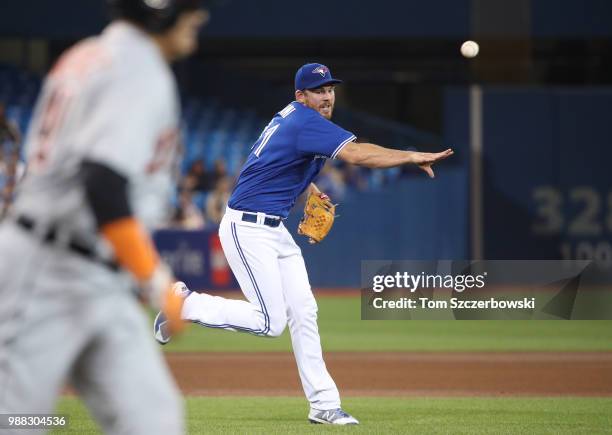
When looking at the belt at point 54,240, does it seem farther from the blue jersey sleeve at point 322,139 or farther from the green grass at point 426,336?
the green grass at point 426,336

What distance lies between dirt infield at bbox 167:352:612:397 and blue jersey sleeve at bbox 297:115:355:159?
2713 millimetres

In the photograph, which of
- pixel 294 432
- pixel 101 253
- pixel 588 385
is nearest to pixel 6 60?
pixel 588 385

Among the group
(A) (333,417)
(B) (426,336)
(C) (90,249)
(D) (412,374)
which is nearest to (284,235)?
(A) (333,417)

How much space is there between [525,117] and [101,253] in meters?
19.6

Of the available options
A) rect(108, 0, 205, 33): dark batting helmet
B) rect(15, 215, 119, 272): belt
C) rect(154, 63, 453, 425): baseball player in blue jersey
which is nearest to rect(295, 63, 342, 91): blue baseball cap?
rect(154, 63, 453, 425): baseball player in blue jersey

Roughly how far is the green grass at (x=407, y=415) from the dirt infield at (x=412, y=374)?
601mm

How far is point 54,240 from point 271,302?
3.89 m

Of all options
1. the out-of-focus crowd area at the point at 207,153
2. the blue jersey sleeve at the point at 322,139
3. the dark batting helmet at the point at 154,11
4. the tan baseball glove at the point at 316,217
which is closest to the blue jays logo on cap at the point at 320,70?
the blue jersey sleeve at the point at 322,139

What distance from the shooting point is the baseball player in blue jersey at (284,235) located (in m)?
7.11

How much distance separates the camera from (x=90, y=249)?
3381 millimetres

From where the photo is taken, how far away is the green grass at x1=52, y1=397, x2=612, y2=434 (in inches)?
270

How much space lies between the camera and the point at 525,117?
22.3m

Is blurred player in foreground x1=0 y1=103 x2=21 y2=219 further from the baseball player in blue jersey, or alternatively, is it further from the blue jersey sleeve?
the blue jersey sleeve

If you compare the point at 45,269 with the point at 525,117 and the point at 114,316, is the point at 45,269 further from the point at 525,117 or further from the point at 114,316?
the point at 525,117
